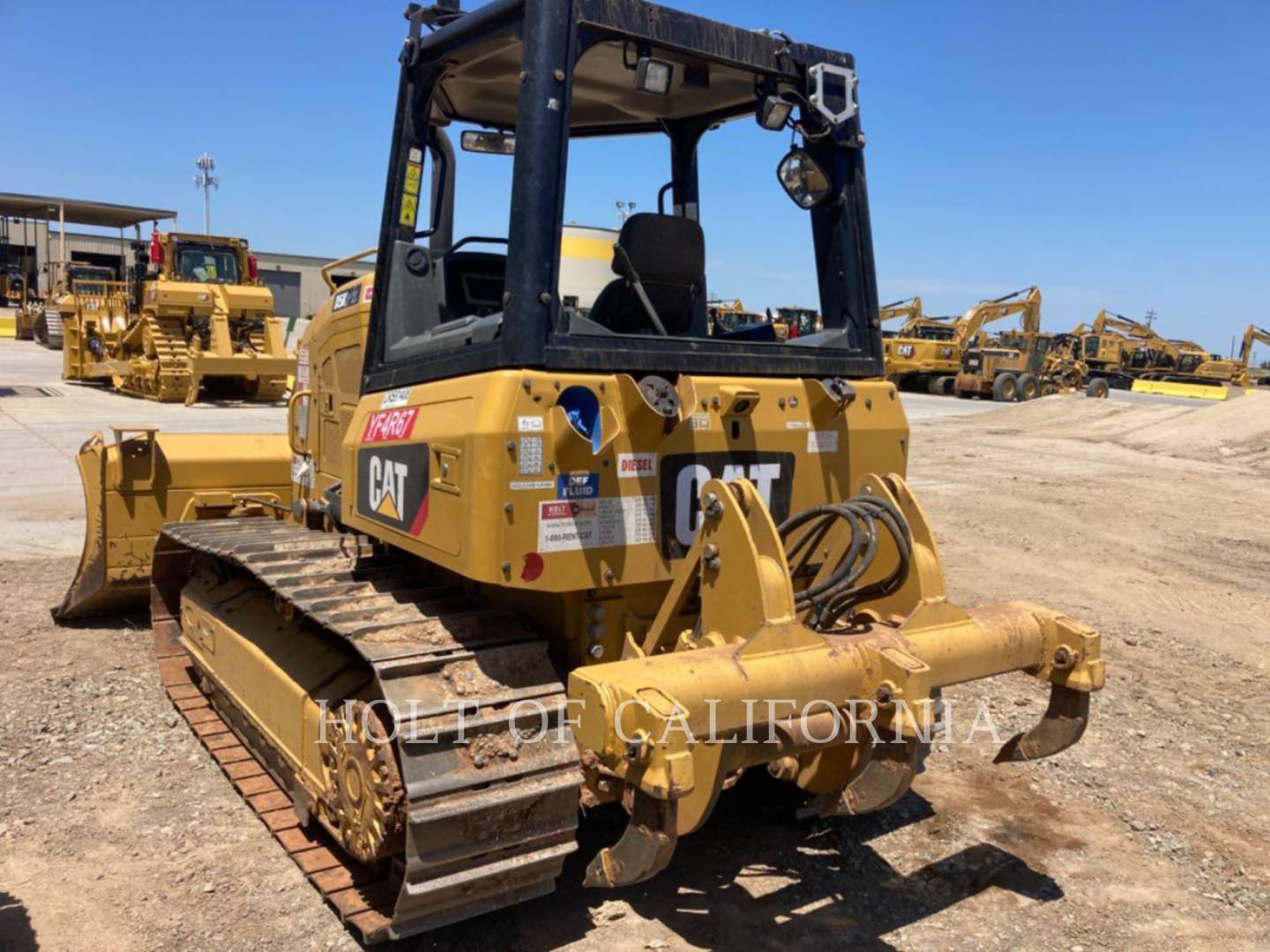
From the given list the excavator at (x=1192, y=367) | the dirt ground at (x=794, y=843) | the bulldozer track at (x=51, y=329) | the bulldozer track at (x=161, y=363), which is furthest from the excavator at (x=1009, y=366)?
the bulldozer track at (x=51, y=329)

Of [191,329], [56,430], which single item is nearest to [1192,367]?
[191,329]

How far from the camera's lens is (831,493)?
3.64 meters

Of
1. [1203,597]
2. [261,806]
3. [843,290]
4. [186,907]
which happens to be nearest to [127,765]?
[261,806]

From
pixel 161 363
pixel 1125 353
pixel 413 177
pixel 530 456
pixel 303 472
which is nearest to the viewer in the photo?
pixel 530 456

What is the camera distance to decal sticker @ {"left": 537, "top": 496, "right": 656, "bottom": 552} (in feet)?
9.59

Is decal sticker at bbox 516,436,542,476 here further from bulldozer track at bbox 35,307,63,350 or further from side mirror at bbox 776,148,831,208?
bulldozer track at bbox 35,307,63,350

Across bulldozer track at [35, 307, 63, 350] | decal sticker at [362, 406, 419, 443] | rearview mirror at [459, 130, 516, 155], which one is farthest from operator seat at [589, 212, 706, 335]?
bulldozer track at [35, 307, 63, 350]

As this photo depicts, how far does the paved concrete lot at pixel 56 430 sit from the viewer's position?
8.73 meters

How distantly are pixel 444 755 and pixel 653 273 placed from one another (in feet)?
5.53

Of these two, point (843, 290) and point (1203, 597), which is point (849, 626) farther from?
point (1203, 597)

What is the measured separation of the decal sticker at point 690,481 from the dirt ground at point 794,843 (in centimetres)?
129

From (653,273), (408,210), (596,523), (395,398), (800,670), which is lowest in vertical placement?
(800,670)

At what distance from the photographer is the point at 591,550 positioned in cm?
304

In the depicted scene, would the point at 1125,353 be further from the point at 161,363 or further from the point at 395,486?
the point at 395,486
